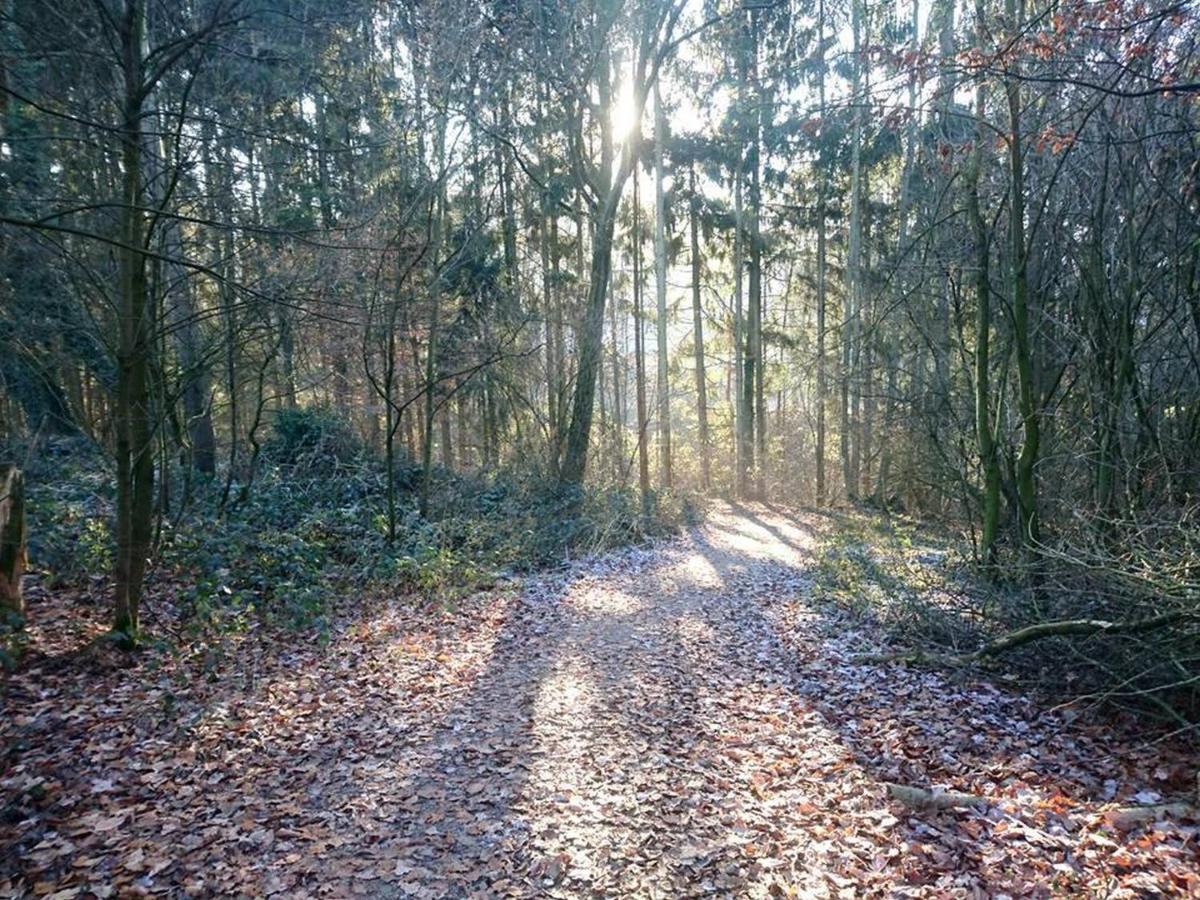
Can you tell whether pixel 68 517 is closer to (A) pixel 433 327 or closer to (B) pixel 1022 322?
(A) pixel 433 327

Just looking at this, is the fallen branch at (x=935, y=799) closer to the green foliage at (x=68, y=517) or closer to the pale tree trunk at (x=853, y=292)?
the green foliage at (x=68, y=517)

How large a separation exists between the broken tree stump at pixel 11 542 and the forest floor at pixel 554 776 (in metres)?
0.34

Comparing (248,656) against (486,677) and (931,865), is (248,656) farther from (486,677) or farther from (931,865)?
(931,865)

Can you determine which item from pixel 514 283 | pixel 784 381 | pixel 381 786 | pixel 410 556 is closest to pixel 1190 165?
pixel 381 786

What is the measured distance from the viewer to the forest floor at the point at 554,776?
314cm

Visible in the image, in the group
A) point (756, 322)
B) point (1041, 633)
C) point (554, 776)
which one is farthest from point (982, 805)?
point (756, 322)

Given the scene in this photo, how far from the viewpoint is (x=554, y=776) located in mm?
4082

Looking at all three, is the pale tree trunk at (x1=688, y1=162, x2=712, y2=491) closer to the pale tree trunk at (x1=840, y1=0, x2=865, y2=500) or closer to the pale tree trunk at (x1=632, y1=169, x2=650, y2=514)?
the pale tree trunk at (x1=632, y1=169, x2=650, y2=514)

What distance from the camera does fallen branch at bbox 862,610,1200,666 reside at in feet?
13.1

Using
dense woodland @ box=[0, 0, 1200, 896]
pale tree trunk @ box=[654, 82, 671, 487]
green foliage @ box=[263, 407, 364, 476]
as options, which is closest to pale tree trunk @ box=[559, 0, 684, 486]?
dense woodland @ box=[0, 0, 1200, 896]

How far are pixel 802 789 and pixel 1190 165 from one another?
589 centimetres

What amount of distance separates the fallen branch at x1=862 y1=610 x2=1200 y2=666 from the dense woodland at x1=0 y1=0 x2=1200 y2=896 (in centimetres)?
4

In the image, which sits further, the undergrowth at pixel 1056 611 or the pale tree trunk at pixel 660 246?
the pale tree trunk at pixel 660 246

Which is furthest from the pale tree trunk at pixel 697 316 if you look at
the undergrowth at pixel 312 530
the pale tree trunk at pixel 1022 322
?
the pale tree trunk at pixel 1022 322
